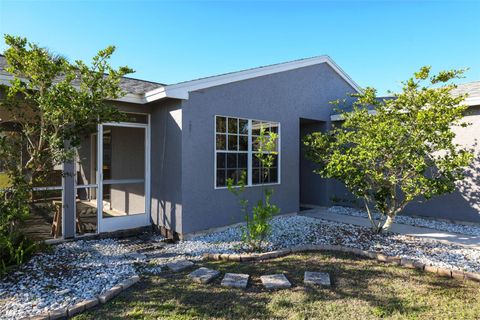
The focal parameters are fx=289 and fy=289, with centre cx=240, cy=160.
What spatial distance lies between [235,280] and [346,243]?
3110 mm

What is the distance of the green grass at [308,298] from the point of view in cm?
347

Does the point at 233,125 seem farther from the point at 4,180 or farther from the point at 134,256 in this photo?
the point at 4,180

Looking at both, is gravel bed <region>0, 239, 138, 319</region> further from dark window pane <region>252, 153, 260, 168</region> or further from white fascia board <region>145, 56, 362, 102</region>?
dark window pane <region>252, 153, 260, 168</region>

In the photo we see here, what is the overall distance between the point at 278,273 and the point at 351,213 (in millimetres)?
5790

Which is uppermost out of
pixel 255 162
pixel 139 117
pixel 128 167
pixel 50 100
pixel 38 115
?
pixel 139 117

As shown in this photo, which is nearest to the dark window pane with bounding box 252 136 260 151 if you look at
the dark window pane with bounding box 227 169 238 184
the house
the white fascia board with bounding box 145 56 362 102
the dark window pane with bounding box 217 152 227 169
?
the house

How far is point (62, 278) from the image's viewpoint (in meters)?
4.49

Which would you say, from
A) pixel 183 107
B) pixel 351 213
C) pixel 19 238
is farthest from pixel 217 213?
pixel 351 213

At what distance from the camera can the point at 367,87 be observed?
703 cm

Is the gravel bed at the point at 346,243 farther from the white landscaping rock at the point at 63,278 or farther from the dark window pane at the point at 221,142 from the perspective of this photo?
the dark window pane at the point at 221,142

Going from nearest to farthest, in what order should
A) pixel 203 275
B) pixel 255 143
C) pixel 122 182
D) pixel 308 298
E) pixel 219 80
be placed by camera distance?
pixel 308 298 < pixel 203 275 < pixel 219 80 < pixel 122 182 < pixel 255 143

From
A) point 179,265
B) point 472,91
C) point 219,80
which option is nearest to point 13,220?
point 179,265

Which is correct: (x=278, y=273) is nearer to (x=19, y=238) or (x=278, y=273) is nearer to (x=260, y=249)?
(x=260, y=249)

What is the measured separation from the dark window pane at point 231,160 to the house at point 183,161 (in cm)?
3
